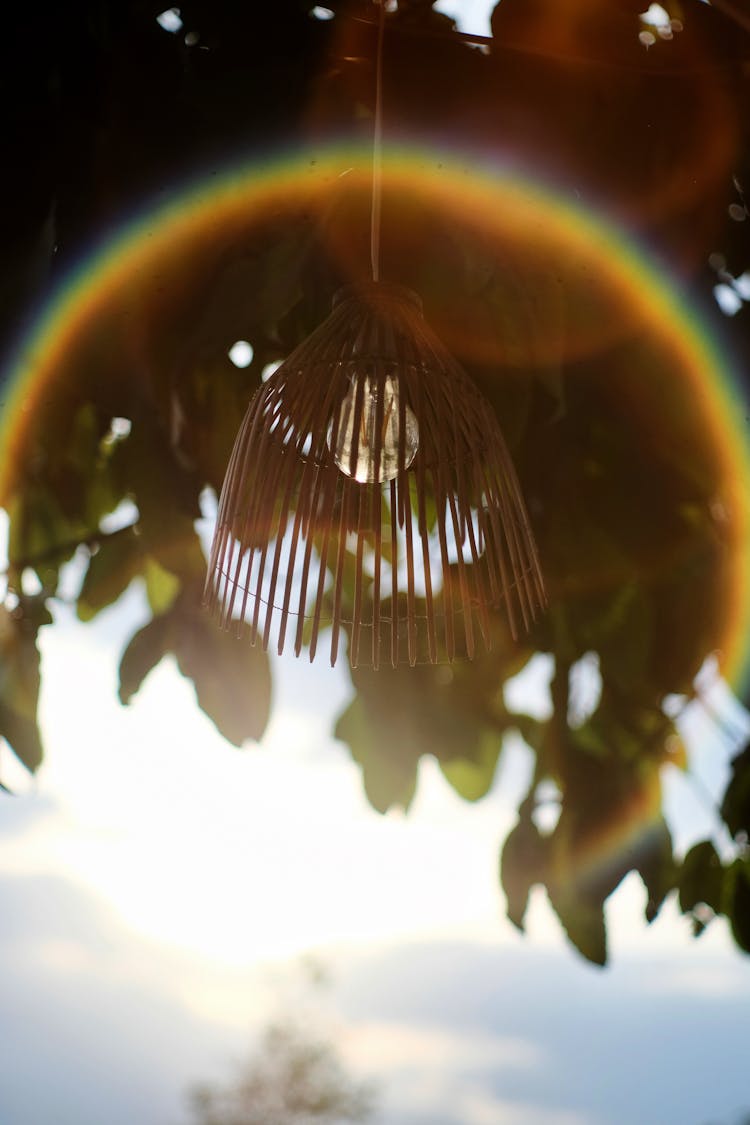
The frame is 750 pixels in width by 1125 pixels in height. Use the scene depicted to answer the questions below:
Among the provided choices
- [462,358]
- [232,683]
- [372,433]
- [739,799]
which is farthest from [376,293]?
[739,799]

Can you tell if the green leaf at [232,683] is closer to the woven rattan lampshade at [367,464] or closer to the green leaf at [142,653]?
the green leaf at [142,653]

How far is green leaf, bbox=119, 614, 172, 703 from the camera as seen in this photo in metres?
1.47

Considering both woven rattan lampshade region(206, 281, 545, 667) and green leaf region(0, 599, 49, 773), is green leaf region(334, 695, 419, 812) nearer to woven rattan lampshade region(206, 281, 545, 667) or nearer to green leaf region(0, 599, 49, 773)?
green leaf region(0, 599, 49, 773)

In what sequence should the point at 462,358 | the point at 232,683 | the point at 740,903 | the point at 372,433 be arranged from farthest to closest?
the point at 740,903
the point at 232,683
the point at 462,358
the point at 372,433

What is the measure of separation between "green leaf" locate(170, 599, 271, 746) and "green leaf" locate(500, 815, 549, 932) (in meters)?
0.40

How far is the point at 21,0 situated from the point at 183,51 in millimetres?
176

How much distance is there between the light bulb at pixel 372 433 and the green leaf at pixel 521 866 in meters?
0.79

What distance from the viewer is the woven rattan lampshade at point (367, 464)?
0.81 m

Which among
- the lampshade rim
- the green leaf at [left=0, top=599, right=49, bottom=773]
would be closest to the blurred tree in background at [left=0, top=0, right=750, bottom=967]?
the green leaf at [left=0, top=599, right=49, bottom=773]

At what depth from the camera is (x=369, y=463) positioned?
0.81 m

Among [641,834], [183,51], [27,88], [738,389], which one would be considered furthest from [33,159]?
[641,834]

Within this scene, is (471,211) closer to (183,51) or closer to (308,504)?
(183,51)

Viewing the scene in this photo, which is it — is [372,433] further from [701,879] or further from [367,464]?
[701,879]

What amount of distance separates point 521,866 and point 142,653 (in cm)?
61
